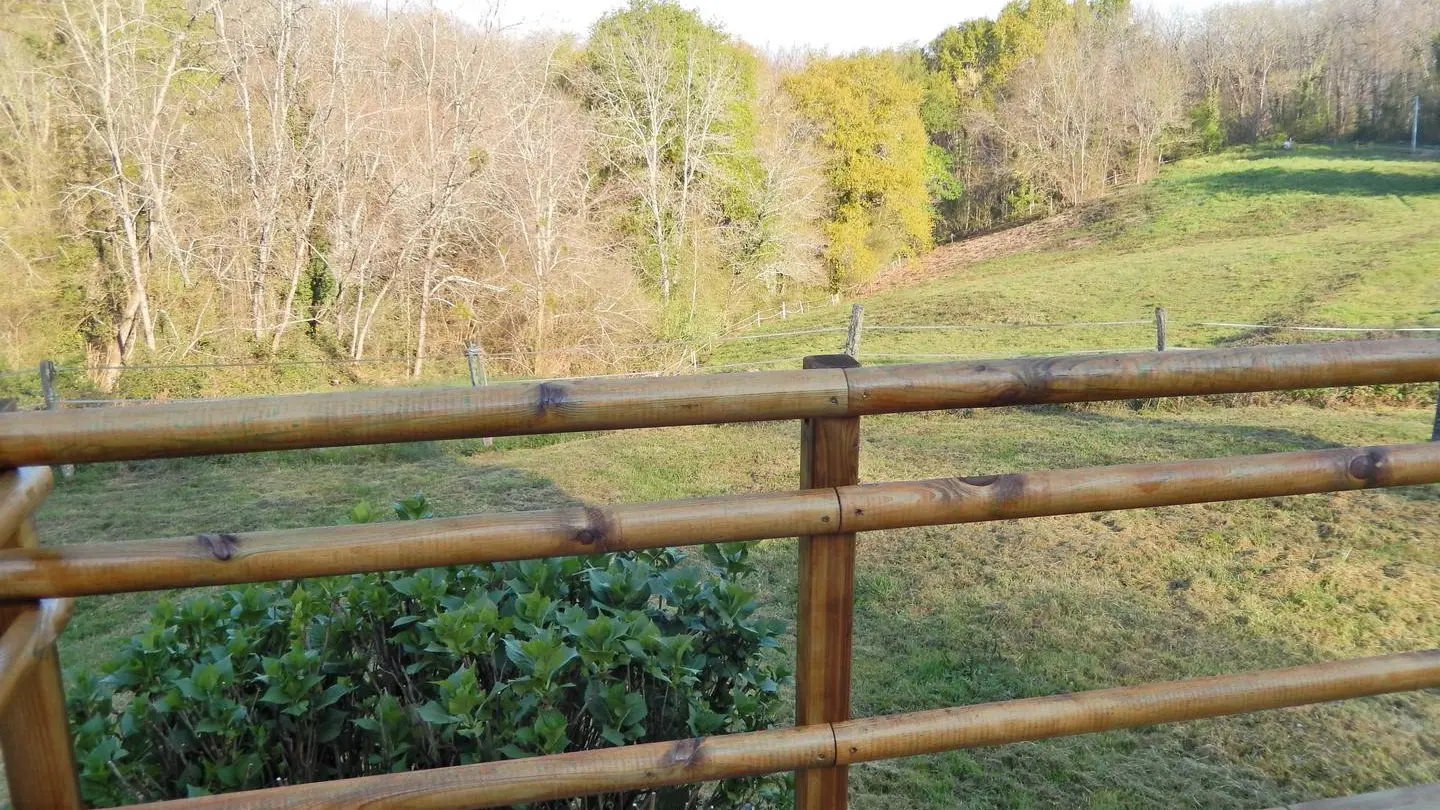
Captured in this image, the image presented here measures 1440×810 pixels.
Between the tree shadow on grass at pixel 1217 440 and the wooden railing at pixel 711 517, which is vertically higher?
the wooden railing at pixel 711 517

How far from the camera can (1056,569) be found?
4.63m

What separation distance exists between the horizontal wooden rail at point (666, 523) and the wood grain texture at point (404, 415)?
12 centimetres

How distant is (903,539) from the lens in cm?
527

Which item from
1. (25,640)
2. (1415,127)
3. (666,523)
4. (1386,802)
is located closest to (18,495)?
(25,640)

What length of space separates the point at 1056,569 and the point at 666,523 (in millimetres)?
3881

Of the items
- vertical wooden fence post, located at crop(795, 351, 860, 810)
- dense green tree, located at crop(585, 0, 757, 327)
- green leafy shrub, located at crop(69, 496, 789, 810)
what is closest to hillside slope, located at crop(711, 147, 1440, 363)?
dense green tree, located at crop(585, 0, 757, 327)

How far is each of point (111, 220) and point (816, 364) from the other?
17.0m

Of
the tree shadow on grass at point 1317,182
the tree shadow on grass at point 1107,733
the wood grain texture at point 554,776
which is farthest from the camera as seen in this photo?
the tree shadow on grass at point 1317,182

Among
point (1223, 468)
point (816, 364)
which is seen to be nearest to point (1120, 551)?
point (1223, 468)

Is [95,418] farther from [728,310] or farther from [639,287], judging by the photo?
[728,310]

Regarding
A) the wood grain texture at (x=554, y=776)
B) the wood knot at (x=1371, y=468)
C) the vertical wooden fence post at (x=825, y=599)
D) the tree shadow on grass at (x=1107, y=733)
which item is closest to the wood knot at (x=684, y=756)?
the wood grain texture at (x=554, y=776)

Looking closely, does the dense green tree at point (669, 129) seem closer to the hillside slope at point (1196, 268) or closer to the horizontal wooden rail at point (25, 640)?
the hillside slope at point (1196, 268)

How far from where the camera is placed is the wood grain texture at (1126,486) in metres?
1.27

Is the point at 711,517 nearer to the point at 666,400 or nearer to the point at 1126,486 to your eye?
the point at 666,400
